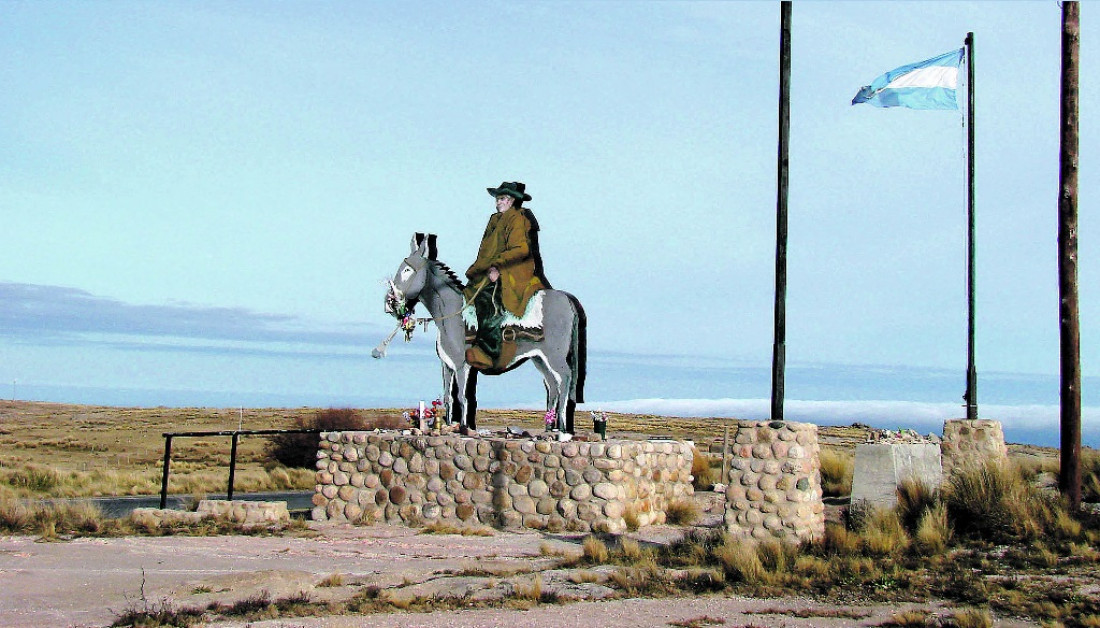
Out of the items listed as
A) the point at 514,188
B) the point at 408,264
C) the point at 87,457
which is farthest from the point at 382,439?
the point at 87,457

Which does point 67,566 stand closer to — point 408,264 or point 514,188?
point 408,264

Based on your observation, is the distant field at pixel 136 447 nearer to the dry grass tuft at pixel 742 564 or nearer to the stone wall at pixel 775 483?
the stone wall at pixel 775 483

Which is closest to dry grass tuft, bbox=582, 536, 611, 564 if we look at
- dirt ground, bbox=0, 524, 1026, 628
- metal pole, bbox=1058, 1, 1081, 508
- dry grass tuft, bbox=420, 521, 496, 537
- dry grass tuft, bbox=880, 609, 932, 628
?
dirt ground, bbox=0, 524, 1026, 628

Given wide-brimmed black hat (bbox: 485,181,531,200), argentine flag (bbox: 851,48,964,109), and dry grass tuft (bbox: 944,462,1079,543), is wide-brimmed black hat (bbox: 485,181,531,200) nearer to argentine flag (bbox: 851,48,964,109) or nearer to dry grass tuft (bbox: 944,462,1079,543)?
argentine flag (bbox: 851,48,964,109)

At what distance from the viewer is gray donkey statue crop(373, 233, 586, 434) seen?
19.6 metres

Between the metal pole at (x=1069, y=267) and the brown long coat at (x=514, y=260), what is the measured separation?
8.72m

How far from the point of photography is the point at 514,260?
20.0 m

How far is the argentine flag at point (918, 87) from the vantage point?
60.2 ft

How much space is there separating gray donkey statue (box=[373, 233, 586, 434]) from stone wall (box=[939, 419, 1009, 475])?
7.75 metres

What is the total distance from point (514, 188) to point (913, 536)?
391 inches

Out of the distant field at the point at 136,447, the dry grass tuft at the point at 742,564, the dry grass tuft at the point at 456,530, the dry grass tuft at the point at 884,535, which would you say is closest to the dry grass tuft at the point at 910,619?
the dry grass tuft at the point at 742,564

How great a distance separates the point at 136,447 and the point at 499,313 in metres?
33.9

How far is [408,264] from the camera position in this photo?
825 inches

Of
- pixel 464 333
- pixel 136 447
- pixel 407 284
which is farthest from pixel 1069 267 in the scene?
pixel 136 447
